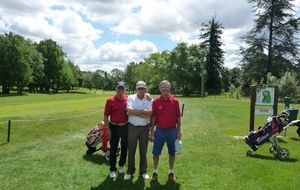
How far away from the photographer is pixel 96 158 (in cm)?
1073

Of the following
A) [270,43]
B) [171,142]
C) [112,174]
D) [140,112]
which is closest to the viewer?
[140,112]

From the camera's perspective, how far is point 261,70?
6178 centimetres

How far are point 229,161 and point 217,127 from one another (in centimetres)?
832

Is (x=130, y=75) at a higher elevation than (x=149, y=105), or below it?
higher

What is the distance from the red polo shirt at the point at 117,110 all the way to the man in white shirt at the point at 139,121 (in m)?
0.18

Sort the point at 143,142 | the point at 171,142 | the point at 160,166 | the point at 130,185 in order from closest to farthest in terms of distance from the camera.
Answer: the point at 130,185, the point at 171,142, the point at 143,142, the point at 160,166

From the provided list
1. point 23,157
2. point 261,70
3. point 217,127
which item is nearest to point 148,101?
point 23,157

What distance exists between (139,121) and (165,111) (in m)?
0.57

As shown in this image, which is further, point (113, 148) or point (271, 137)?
point (271, 137)

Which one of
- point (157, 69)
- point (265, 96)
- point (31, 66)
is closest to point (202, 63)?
point (157, 69)

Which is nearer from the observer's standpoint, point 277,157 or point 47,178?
point 47,178

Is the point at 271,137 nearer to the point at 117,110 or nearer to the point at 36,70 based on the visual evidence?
the point at 117,110

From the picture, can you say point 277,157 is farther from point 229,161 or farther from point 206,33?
point 206,33

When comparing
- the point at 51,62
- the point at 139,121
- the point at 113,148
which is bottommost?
the point at 113,148
